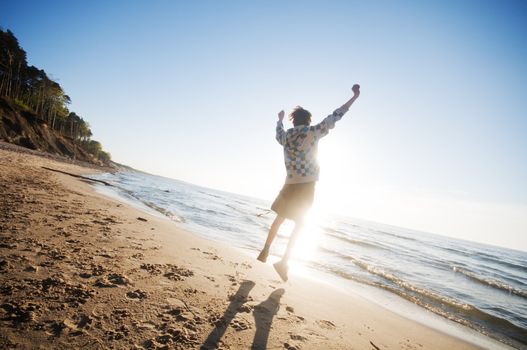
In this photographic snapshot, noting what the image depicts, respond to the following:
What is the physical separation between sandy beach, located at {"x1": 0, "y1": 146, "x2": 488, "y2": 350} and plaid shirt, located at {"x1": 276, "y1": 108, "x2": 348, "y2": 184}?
1.81m

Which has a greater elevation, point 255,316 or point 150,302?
point 150,302

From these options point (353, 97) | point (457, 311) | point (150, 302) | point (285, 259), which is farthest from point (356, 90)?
point (457, 311)

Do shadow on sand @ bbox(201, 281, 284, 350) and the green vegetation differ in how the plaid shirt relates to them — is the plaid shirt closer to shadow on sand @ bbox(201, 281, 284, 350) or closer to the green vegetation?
shadow on sand @ bbox(201, 281, 284, 350)

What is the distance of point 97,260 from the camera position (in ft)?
10.7

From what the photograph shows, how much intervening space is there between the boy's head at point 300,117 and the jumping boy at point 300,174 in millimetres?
173

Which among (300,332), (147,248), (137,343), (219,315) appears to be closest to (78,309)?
(137,343)

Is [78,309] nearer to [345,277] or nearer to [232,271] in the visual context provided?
[232,271]

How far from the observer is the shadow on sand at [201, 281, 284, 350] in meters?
2.21

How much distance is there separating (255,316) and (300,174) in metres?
2.22

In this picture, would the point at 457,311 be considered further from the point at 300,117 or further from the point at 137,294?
the point at 137,294

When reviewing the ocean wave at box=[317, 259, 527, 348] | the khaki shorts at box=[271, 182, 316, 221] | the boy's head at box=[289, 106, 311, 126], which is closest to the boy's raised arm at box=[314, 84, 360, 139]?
the boy's head at box=[289, 106, 311, 126]

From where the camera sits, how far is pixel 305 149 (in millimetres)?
4301

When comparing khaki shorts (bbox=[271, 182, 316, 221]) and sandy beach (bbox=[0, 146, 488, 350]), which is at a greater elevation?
khaki shorts (bbox=[271, 182, 316, 221])

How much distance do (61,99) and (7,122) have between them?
25.3 metres
